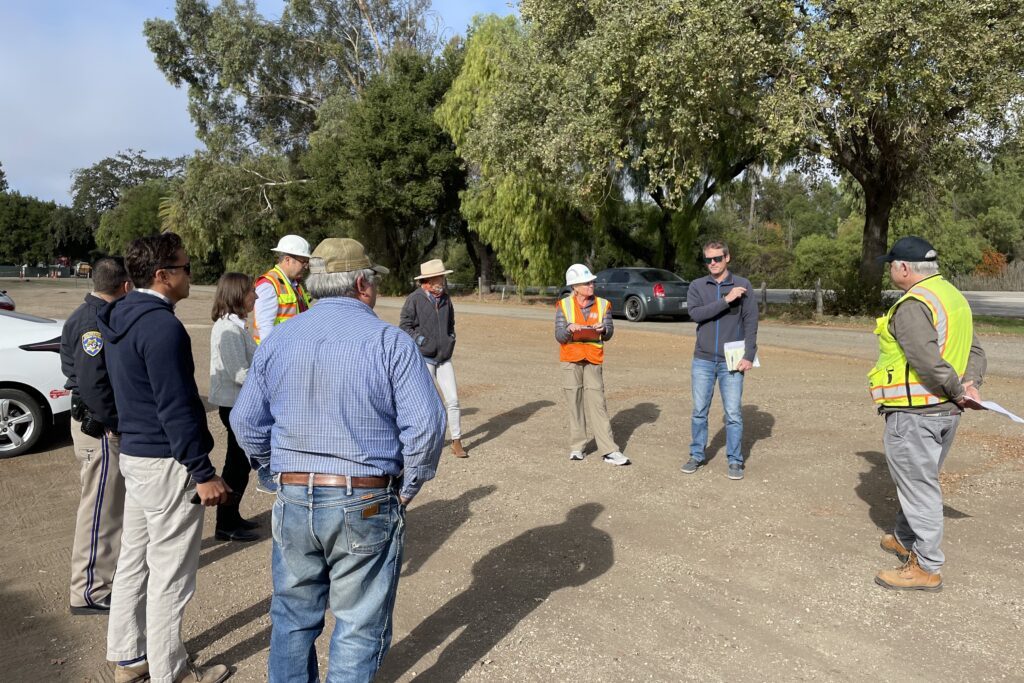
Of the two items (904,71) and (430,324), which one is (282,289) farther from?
(904,71)

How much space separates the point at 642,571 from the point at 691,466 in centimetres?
214

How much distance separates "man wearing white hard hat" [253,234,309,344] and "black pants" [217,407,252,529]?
0.68 m

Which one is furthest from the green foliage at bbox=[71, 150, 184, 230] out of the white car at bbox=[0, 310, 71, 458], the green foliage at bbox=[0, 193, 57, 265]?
the white car at bbox=[0, 310, 71, 458]

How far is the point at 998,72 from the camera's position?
46.3 feet

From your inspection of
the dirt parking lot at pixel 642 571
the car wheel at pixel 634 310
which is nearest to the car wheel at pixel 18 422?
the dirt parking lot at pixel 642 571

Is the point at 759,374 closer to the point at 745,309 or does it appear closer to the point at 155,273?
the point at 745,309

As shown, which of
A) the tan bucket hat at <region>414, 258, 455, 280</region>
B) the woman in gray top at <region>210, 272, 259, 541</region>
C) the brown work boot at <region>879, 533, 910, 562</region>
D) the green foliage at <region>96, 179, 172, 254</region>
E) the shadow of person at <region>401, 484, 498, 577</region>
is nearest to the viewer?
the brown work boot at <region>879, 533, 910, 562</region>

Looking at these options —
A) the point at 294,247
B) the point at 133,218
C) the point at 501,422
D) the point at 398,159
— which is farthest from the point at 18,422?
the point at 133,218

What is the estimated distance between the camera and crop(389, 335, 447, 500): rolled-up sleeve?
259 centimetres

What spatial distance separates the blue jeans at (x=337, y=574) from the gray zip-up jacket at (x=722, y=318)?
411cm

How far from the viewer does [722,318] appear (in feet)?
20.4

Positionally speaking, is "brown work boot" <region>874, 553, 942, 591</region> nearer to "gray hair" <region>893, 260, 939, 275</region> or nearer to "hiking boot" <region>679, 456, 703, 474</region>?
"gray hair" <region>893, 260, 939, 275</region>

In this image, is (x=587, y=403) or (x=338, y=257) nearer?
(x=338, y=257)

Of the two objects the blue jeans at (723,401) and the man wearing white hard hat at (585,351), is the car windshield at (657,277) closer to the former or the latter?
the man wearing white hard hat at (585,351)
